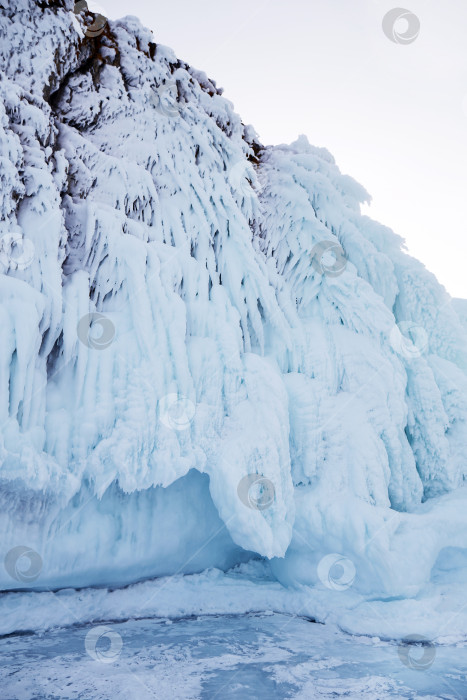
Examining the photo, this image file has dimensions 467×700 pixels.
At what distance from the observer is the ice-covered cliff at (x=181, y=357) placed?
18.1ft

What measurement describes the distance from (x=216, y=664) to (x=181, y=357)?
3.56 meters

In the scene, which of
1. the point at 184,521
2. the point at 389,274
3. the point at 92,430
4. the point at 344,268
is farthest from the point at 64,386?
the point at 389,274

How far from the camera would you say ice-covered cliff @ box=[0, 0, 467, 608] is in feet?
18.1

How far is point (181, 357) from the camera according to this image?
20.6 feet

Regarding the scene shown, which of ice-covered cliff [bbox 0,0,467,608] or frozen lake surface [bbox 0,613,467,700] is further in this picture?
ice-covered cliff [bbox 0,0,467,608]

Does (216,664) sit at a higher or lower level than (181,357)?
lower

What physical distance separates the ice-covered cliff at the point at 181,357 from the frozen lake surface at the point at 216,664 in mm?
932

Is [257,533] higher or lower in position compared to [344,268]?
lower

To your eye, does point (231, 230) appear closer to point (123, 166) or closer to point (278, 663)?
point (123, 166)

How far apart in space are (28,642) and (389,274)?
872 centimetres

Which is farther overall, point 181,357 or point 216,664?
point 181,357

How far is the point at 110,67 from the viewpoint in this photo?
763cm

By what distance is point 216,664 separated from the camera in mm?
4797

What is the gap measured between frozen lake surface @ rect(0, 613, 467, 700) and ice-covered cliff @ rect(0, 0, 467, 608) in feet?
3.06
